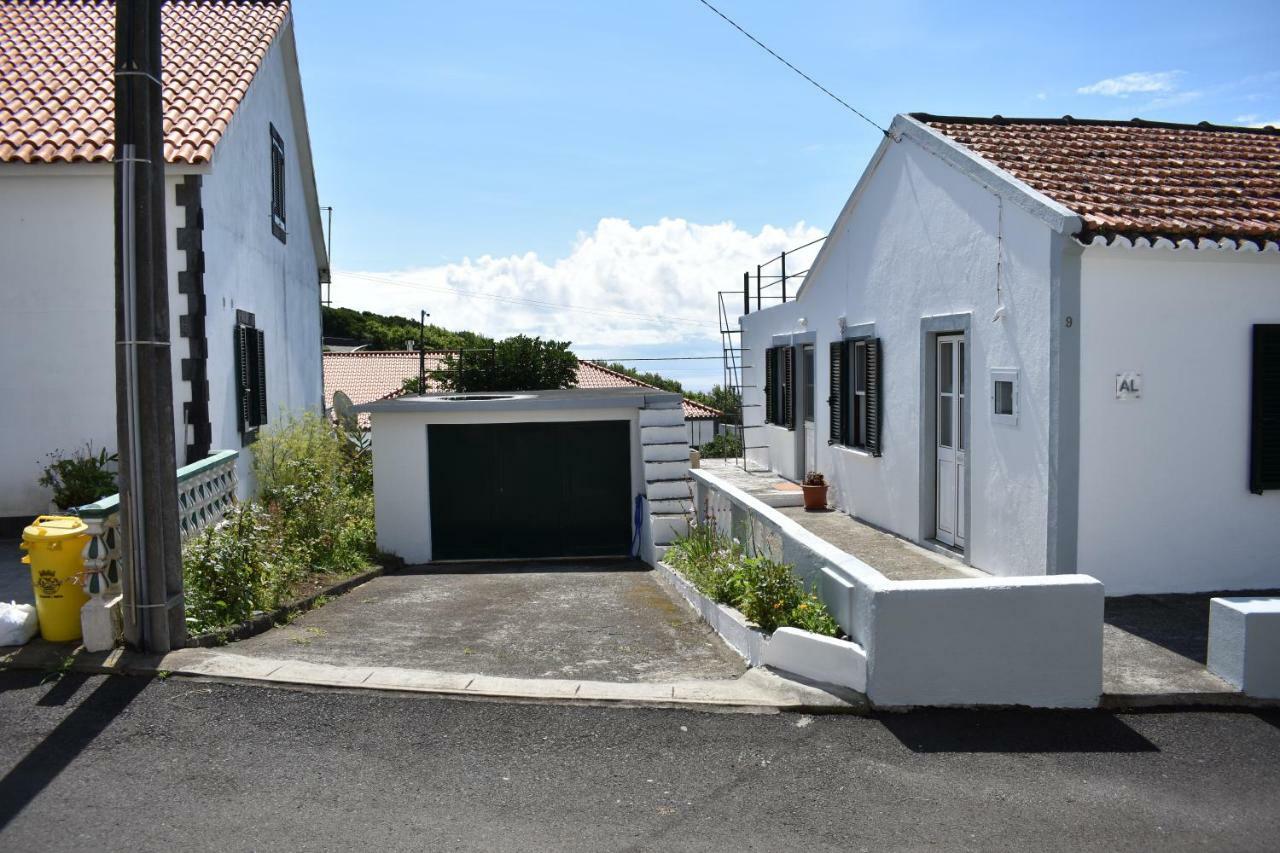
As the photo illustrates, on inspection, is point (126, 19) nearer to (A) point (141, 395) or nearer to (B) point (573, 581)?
(A) point (141, 395)

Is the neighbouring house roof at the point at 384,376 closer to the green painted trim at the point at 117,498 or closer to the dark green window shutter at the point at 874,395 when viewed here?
the dark green window shutter at the point at 874,395

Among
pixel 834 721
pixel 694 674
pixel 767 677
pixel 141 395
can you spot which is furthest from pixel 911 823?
pixel 141 395

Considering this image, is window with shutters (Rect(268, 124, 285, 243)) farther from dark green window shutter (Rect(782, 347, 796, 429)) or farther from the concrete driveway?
dark green window shutter (Rect(782, 347, 796, 429))

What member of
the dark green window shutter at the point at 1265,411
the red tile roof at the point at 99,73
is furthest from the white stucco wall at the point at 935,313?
the red tile roof at the point at 99,73

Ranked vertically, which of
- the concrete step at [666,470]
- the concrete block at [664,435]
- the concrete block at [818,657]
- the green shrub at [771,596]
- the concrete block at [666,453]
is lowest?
the concrete block at [818,657]

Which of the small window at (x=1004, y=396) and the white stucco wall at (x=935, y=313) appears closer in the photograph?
the white stucco wall at (x=935, y=313)

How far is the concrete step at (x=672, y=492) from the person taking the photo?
12805 millimetres

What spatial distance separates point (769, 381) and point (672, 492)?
5495mm

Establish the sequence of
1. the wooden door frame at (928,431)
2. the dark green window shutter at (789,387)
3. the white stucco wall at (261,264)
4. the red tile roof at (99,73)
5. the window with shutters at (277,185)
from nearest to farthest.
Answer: the wooden door frame at (928,431) < the red tile roof at (99,73) < the white stucco wall at (261,264) < the window with shutters at (277,185) < the dark green window shutter at (789,387)

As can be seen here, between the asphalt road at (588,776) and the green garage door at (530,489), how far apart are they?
778cm

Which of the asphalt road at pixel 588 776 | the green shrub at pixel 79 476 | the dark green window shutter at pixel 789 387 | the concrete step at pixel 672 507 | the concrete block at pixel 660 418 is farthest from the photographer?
the dark green window shutter at pixel 789 387

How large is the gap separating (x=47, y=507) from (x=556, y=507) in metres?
6.00

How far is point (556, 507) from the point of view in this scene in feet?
46.4

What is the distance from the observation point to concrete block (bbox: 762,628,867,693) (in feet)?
19.9
